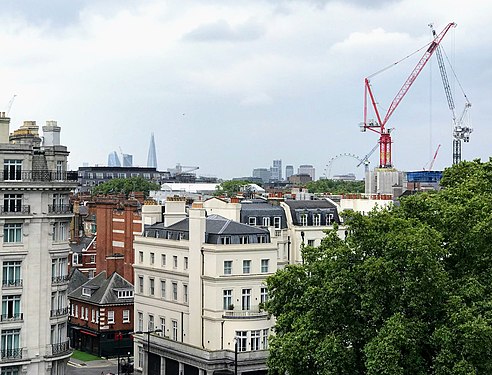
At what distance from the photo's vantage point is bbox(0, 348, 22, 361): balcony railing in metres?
58.4

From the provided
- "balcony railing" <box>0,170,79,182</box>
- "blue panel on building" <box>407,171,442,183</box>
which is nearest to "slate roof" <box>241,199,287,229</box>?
"balcony railing" <box>0,170,79,182</box>

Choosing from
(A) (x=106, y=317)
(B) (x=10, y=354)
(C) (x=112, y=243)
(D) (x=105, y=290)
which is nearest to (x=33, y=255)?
(B) (x=10, y=354)

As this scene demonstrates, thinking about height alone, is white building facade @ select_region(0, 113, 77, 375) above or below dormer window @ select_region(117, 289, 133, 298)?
above

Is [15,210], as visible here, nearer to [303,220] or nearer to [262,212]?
[262,212]

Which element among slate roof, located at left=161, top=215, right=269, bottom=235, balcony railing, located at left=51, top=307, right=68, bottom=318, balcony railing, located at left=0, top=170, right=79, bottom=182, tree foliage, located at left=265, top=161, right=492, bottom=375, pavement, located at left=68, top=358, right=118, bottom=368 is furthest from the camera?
pavement, located at left=68, top=358, right=118, bottom=368

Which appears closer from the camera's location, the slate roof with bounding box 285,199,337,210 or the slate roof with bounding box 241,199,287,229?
the slate roof with bounding box 241,199,287,229

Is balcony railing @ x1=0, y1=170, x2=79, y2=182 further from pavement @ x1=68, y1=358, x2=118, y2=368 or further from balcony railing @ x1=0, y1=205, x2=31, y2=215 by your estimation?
pavement @ x1=68, y1=358, x2=118, y2=368

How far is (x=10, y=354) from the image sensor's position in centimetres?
5866

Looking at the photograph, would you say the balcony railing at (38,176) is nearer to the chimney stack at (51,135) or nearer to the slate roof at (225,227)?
the chimney stack at (51,135)

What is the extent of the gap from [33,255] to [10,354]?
6.41m

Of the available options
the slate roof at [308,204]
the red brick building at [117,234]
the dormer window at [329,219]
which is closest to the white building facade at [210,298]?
the slate roof at [308,204]

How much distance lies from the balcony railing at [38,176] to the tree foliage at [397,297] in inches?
772

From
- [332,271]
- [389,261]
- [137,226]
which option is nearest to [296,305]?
[332,271]

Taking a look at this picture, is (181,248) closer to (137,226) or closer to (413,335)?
(137,226)
